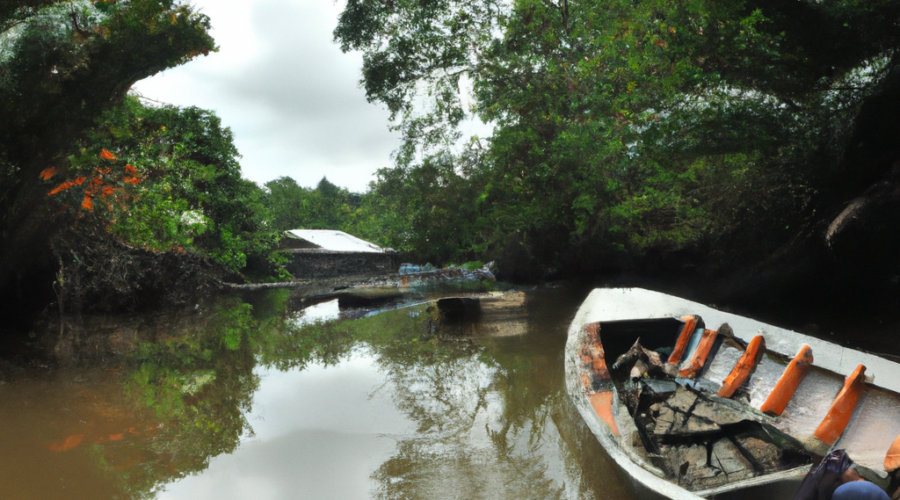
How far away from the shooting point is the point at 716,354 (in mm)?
4633

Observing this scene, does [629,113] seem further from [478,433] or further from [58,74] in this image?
[58,74]

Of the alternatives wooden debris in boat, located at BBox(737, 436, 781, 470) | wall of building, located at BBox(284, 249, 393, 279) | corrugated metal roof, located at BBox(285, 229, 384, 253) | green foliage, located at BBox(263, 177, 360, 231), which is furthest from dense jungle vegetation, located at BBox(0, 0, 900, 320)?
green foliage, located at BBox(263, 177, 360, 231)

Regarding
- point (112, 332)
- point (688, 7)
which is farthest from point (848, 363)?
point (112, 332)

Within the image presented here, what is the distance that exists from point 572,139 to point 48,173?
32.0ft

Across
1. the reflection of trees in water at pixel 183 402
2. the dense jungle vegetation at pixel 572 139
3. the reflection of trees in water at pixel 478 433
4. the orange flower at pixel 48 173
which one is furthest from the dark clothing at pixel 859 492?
the orange flower at pixel 48 173

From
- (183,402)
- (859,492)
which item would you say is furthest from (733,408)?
(183,402)

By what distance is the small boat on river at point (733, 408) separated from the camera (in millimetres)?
2895

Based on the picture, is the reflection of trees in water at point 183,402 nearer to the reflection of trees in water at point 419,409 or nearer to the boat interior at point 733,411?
the reflection of trees in water at point 419,409

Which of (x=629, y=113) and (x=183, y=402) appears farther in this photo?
(x=629, y=113)

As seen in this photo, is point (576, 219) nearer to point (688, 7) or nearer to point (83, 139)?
point (688, 7)

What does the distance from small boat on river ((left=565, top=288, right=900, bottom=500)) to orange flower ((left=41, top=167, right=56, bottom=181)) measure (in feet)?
26.0

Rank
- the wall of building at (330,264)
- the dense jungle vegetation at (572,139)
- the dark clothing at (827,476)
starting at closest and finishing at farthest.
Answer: the dark clothing at (827,476), the dense jungle vegetation at (572,139), the wall of building at (330,264)

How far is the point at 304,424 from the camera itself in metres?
4.84

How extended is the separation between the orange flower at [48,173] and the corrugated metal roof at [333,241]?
19.6 m
